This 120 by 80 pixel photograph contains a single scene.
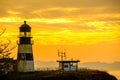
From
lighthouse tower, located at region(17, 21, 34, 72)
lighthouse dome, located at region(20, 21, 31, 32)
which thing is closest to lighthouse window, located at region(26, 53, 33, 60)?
lighthouse tower, located at region(17, 21, 34, 72)

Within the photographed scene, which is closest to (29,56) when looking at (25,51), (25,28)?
(25,51)

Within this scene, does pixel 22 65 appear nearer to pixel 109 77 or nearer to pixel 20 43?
pixel 20 43

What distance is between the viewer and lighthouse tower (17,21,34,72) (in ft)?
208

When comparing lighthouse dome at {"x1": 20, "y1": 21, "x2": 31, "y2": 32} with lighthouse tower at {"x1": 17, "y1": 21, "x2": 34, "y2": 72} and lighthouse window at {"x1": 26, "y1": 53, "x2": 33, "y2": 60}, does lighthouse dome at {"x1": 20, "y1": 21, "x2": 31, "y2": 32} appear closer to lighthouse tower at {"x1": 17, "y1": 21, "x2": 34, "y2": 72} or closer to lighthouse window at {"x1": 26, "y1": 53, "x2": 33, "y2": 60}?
lighthouse tower at {"x1": 17, "y1": 21, "x2": 34, "y2": 72}

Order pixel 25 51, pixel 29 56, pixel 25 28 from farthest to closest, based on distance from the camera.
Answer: pixel 25 28
pixel 29 56
pixel 25 51

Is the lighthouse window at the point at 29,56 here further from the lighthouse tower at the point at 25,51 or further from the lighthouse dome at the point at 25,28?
the lighthouse dome at the point at 25,28

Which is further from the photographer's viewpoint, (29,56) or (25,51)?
(29,56)

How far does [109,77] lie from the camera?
7306 cm

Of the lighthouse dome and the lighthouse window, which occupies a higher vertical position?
the lighthouse dome

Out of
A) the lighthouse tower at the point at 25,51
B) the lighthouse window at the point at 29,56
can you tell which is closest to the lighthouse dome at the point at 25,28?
the lighthouse tower at the point at 25,51

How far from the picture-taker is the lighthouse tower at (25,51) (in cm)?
6331

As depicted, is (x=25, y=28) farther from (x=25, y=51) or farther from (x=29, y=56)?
(x=29, y=56)

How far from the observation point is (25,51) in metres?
63.8

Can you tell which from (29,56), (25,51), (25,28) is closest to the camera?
(25,51)
